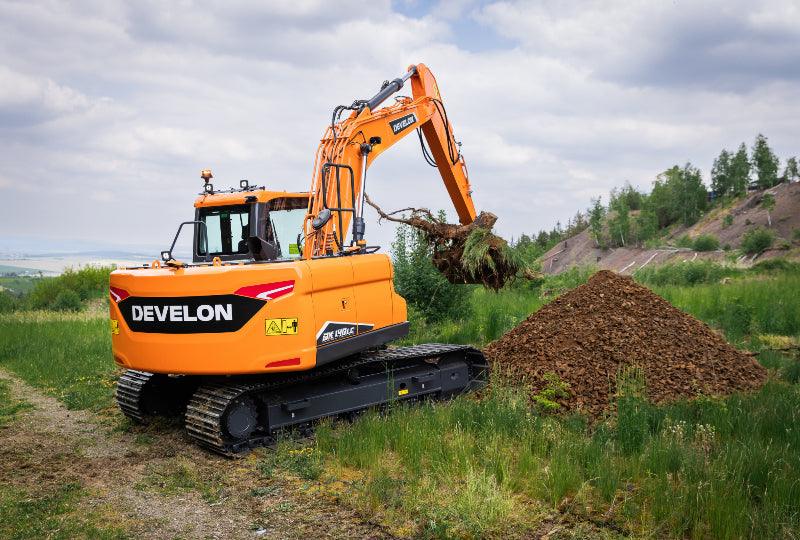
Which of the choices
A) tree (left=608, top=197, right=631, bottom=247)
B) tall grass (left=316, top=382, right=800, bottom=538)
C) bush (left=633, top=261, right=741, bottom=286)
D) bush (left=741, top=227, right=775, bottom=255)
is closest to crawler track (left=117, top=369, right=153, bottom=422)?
tall grass (left=316, top=382, right=800, bottom=538)

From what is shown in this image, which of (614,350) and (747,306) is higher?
(747,306)

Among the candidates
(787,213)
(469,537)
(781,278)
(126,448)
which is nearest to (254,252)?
(126,448)

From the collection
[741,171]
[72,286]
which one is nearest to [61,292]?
[72,286]

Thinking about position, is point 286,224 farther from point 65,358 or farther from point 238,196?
point 65,358

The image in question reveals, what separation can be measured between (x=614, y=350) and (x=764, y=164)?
121ft

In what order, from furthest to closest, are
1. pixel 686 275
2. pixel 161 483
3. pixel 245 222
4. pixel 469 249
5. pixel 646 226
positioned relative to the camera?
pixel 646 226, pixel 686 275, pixel 469 249, pixel 245 222, pixel 161 483

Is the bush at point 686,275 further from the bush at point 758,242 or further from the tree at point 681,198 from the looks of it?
the tree at point 681,198

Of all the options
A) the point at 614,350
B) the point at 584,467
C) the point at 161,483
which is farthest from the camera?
the point at 614,350

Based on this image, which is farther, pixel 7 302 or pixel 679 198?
pixel 679 198

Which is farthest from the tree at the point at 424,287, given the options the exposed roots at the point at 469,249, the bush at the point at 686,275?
the bush at the point at 686,275

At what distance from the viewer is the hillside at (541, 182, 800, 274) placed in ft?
104

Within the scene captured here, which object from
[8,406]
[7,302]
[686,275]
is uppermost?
[7,302]

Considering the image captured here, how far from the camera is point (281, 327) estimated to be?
6758 millimetres

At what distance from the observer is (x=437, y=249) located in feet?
36.2
